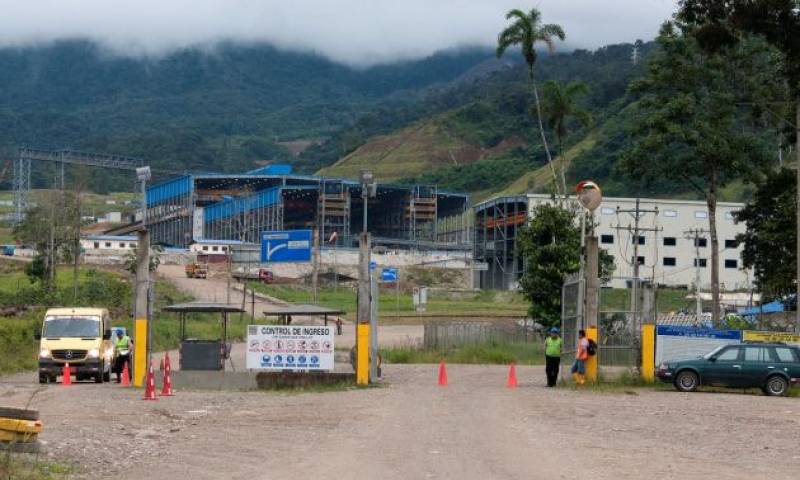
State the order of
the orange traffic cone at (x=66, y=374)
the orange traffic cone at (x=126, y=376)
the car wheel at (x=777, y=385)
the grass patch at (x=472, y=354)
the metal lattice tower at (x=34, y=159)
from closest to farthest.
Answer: the car wheel at (x=777, y=385)
the orange traffic cone at (x=66, y=374)
the orange traffic cone at (x=126, y=376)
the grass patch at (x=472, y=354)
the metal lattice tower at (x=34, y=159)

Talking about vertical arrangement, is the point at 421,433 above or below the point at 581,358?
below

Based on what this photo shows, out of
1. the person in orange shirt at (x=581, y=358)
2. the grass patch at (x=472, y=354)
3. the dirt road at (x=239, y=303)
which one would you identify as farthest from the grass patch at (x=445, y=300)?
the person in orange shirt at (x=581, y=358)

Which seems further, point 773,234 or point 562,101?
point 562,101

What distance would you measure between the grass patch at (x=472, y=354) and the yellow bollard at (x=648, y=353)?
15951 mm

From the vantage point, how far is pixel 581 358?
3338cm

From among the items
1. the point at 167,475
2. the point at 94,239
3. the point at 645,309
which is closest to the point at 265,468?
the point at 167,475

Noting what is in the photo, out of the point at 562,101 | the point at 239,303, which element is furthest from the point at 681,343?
the point at 239,303

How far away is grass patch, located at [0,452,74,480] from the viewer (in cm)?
1395

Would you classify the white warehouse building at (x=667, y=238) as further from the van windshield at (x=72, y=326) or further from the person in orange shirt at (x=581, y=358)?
the van windshield at (x=72, y=326)

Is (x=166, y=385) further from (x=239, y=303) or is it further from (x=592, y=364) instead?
(x=239, y=303)

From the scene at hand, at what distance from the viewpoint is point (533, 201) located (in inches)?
3863

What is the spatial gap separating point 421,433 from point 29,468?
24.8 feet

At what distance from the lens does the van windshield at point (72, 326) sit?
36656 mm

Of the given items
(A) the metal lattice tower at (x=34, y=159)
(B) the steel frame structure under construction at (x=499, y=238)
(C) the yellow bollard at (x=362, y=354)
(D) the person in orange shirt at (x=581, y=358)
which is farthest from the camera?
(A) the metal lattice tower at (x=34, y=159)
